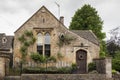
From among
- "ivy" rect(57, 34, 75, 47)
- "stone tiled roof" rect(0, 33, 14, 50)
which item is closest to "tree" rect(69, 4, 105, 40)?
"stone tiled roof" rect(0, 33, 14, 50)

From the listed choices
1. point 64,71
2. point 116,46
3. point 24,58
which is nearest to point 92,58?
point 64,71

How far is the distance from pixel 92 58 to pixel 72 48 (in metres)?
2.86

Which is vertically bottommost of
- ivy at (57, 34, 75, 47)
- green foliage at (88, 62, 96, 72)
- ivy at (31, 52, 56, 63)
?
green foliage at (88, 62, 96, 72)

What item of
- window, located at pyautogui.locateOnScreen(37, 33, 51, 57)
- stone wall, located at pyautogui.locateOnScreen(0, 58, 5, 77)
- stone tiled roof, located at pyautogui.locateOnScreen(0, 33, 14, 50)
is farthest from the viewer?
stone tiled roof, located at pyautogui.locateOnScreen(0, 33, 14, 50)

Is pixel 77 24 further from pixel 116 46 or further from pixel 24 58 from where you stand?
pixel 24 58

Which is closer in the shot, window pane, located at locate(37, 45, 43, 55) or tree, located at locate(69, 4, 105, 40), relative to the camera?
window pane, located at locate(37, 45, 43, 55)

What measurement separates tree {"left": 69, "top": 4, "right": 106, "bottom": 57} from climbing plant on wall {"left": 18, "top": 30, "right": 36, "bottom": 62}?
22437 mm

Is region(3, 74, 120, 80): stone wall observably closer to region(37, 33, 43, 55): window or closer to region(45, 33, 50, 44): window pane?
region(37, 33, 43, 55): window

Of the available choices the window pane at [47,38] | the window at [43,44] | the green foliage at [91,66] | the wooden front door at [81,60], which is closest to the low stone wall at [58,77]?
the green foliage at [91,66]

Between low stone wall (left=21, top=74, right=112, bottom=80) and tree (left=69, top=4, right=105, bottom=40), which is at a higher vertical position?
tree (left=69, top=4, right=105, bottom=40)

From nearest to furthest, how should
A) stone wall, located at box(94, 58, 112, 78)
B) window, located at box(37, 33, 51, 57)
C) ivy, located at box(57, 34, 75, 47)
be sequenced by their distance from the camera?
stone wall, located at box(94, 58, 112, 78) → ivy, located at box(57, 34, 75, 47) → window, located at box(37, 33, 51, 57)

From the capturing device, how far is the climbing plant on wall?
3872cm

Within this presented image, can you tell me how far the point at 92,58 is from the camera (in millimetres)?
39844

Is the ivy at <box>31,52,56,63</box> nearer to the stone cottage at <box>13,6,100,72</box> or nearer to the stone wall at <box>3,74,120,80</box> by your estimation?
the stone cottage at <box>13,6,100,72</box>
